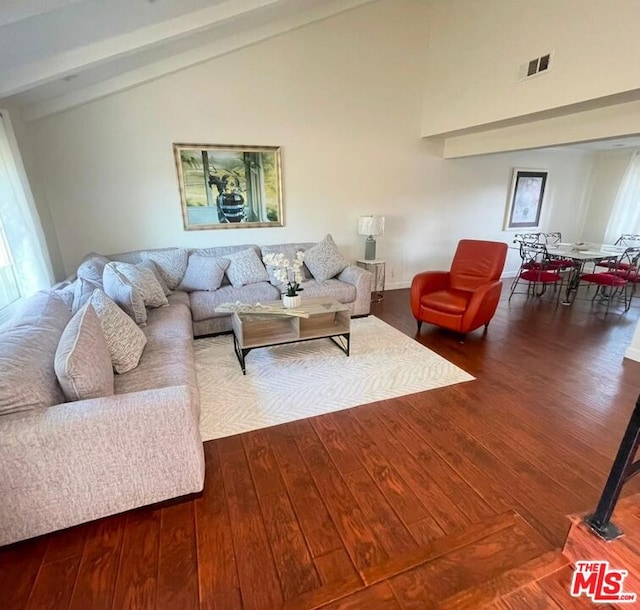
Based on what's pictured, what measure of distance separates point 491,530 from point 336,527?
0.69 meters

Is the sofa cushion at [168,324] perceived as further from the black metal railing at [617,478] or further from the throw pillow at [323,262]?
the black metal railing at [617,478]

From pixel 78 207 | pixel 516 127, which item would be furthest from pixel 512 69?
pixel 78 207

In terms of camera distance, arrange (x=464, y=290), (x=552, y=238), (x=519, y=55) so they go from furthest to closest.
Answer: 1. (x=552, y=238)
2. (x=464, y=290)
3. (x=519, y=55)

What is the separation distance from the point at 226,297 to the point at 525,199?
560 centimetres

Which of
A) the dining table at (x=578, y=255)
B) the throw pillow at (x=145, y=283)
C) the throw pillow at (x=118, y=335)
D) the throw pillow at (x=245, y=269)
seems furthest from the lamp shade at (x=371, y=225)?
the throw pillow at (x=118, y=335)

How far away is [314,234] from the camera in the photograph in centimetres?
480

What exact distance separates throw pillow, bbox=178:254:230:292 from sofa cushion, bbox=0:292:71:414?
1698 millimetres

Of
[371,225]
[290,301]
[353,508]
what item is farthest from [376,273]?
[353,508]

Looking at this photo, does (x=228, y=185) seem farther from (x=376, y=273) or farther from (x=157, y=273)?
(x=376, y=273)

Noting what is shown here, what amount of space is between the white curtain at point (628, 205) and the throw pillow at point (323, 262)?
5772mm

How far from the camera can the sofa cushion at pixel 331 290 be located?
12.7 feet

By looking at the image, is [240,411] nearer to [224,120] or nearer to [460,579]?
[460,579]

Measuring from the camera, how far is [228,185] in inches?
165

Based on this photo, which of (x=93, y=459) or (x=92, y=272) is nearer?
(x=93, y=459)
